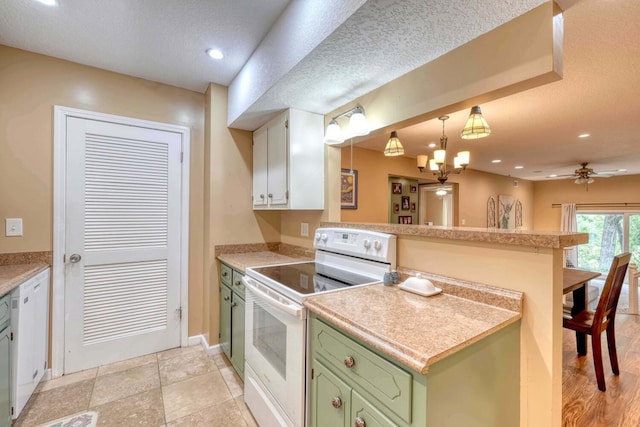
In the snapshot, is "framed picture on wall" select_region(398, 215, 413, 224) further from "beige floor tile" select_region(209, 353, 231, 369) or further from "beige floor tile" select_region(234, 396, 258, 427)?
"beige floor tile" select_region(234, 396, 258, 427)

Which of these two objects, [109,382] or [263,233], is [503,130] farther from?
[109,382]

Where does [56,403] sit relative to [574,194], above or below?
below

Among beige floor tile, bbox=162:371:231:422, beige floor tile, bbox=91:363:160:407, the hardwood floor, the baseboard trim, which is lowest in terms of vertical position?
the hardwood floor

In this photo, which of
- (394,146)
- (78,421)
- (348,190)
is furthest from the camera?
(348,190)

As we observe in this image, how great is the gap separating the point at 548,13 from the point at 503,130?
275cm

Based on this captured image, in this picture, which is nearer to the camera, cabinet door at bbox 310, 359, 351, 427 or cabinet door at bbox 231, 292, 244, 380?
cabinet door at bbox 310, 359, 351, 427

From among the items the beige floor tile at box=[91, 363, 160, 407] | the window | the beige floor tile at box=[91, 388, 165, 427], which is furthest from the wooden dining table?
the window

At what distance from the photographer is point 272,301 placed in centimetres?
149

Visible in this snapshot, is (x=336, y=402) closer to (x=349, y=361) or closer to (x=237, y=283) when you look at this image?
(x=349, y=361)

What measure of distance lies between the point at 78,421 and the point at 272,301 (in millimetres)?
1449

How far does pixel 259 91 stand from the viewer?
6.41 feet

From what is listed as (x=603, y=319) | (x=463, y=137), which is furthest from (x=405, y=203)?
(x=603, y=319)

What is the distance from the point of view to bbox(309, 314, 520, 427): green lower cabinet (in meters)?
0.84

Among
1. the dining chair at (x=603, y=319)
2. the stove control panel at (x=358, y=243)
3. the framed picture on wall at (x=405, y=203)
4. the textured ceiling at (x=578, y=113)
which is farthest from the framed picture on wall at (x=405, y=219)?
the stove control panel at (x=358, y=243)
